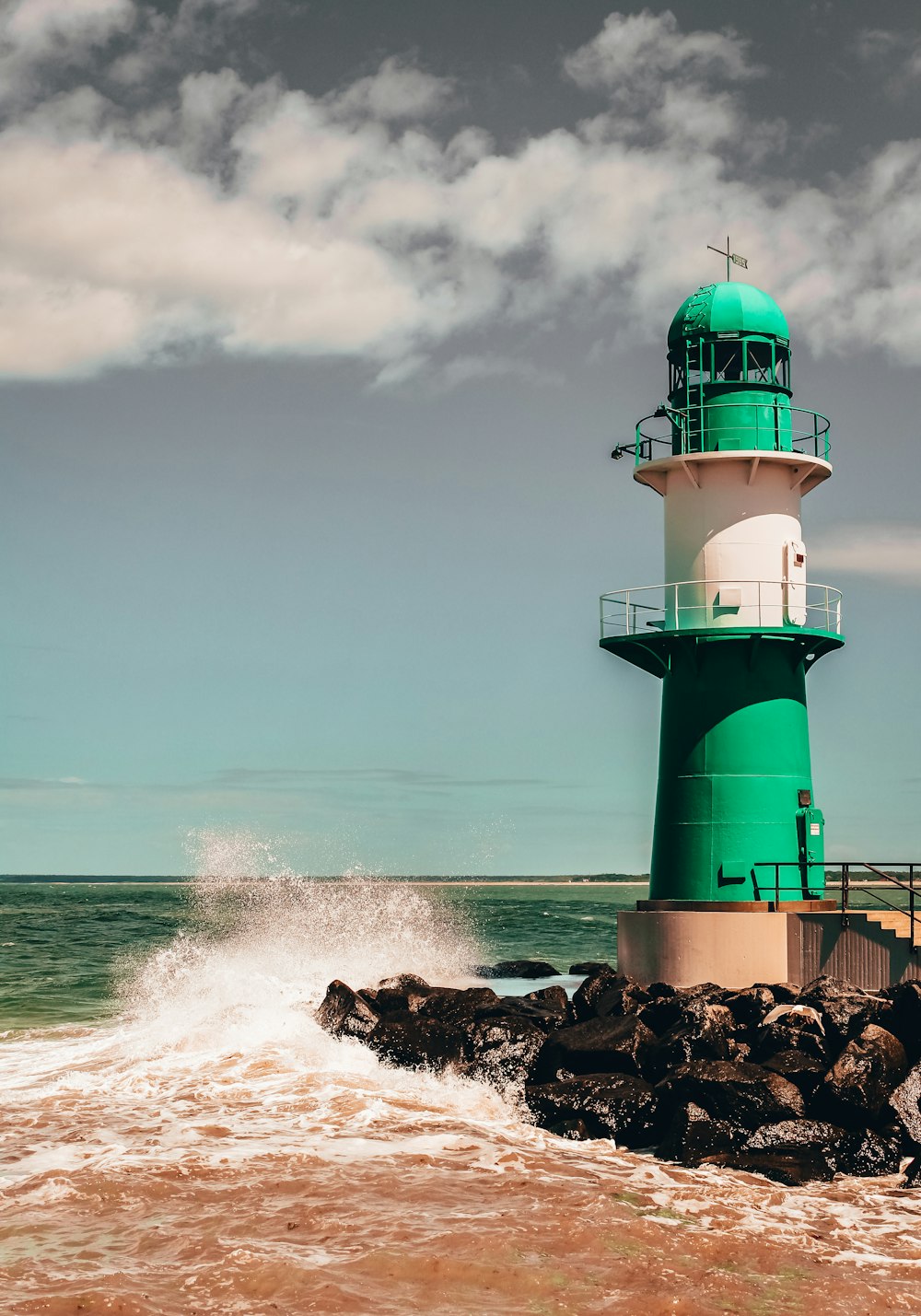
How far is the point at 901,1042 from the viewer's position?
12914mm

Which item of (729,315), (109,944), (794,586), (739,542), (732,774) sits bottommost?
(109,944)

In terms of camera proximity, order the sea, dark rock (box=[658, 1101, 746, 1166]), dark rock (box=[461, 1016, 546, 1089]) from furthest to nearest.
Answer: dark rock (box=[461, 1016, 546, 1089]) → dark rock (box=[658, 1101, 746, 1166]) → the sea

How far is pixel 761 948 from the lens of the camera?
16.4m

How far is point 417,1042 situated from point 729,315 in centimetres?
1053

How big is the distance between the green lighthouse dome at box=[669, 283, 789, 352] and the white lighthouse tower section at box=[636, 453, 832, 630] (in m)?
1.94

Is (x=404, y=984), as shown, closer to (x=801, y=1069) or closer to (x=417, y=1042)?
(x=417, y=1042)

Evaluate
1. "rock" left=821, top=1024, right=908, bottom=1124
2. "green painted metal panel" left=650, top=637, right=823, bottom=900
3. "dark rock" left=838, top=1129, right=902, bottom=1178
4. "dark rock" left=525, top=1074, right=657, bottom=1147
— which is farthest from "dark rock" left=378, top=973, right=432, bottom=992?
"dark rock" left=838, top=1129, right=902, bottom=1178

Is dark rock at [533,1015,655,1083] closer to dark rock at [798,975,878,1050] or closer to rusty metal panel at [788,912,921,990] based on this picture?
dark rock at [798,975,878,1050]

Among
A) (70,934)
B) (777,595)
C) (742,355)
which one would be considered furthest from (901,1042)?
(70,934)

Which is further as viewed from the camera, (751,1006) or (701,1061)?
(751,1006)

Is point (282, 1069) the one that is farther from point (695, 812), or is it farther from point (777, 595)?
point (777, 595)

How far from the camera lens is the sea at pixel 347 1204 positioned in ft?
27.1

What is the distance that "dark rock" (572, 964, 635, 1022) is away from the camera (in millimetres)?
16484

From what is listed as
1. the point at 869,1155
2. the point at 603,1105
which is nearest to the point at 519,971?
the point at 603,1105
